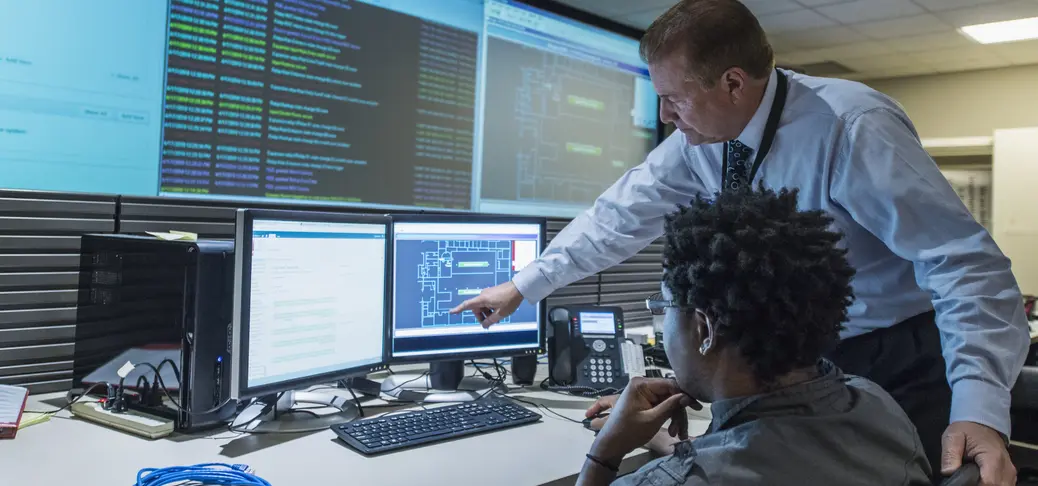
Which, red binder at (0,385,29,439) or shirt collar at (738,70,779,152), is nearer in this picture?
red binder at (0,385,29,439)

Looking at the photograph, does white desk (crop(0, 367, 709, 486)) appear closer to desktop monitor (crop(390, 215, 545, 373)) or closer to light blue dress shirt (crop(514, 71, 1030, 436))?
desktop monitor (crop(390, 215, 545, 373))

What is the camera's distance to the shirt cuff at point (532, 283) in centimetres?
167

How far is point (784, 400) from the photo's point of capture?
817 mm

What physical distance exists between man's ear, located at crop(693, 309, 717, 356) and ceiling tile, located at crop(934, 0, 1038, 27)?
3865mm

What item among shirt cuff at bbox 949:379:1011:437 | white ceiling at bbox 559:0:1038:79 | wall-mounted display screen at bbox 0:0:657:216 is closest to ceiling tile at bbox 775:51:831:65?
white ceiling at bbox 559:0:1038:79

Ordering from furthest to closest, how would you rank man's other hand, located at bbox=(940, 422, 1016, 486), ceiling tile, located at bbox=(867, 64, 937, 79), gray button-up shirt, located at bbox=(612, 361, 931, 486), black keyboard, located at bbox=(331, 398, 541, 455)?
ceiling tile, located at bbox=(867, 64, 937, 79) < black keyboard, located at bbox=(331, 398, 541, 455) < man's other hand, located at bbox=(940, 422, 1016, 486) < gray button-up shirt, located at bbox=(612, 361, 931, 486)

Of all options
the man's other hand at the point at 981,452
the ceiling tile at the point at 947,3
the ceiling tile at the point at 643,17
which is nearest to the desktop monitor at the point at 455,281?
the man's other hand at the point at 981,452

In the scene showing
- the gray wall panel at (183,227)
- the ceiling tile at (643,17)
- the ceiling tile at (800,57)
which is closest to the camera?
the gray wall panel at (183,227)

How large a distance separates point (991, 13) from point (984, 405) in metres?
3.76

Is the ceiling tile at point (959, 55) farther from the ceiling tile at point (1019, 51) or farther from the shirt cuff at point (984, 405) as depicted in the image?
the shirt cuff at point (984, 405)

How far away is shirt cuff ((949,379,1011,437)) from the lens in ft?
3.18

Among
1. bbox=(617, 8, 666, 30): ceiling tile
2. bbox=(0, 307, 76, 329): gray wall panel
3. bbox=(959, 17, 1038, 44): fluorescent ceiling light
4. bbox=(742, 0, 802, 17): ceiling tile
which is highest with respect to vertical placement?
bbox=(959, 17, 1038, 44): fluorescent ceiling light

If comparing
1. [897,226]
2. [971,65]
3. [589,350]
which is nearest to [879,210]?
[897,226]

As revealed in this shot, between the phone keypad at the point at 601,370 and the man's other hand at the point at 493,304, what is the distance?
304 millimetres
